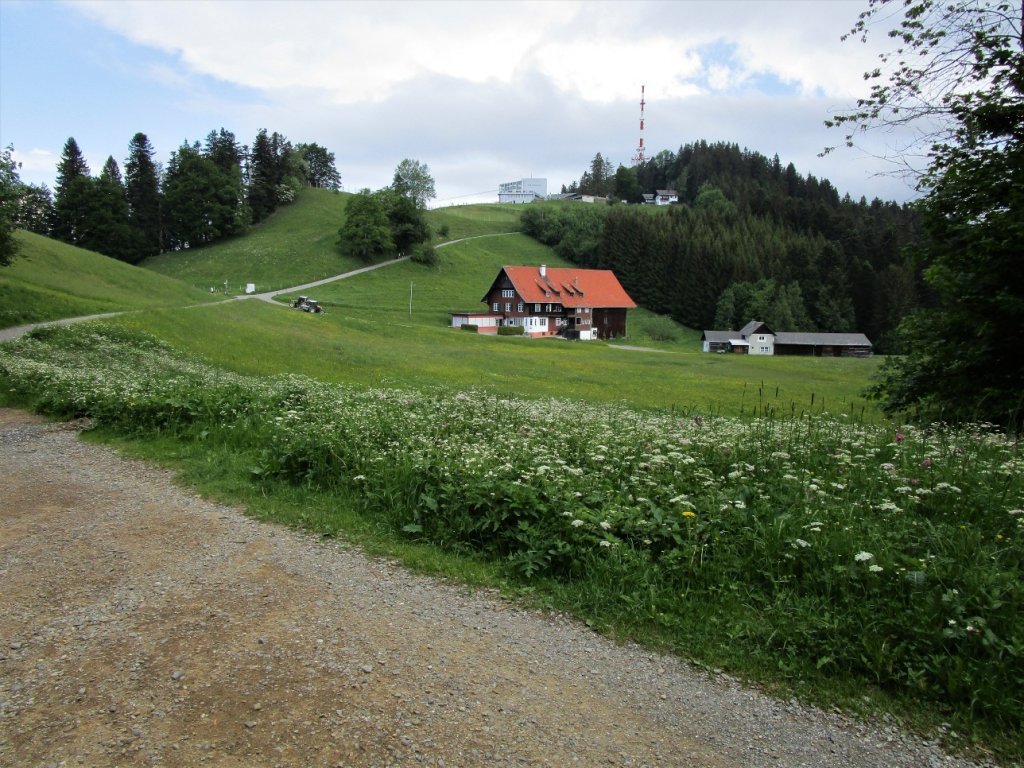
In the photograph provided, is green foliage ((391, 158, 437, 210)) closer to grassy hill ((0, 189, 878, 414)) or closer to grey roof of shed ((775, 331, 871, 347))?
grassy hill ((0, 189, 878, 414))

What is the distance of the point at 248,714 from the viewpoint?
3.97 metres

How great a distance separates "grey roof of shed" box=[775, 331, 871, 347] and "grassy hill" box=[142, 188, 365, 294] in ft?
226

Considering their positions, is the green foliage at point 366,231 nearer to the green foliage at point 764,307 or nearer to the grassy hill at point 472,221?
the grassy hill at point 472,221

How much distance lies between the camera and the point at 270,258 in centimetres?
9712

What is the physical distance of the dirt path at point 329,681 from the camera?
12.3 ft

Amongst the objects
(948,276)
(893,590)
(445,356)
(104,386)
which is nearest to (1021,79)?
(948,276)

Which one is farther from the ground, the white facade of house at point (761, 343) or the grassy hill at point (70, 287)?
the grassy hill at point (70, 287)

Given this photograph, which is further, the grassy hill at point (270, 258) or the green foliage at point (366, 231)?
the green foliage at point (366, 231)

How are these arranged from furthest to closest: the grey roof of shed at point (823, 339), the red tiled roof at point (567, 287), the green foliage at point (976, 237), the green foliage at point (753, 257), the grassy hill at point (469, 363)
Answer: the green foliage at point (753, 257), the grey roof of shed at point (823, 339), the red tiled roof at point (567, 287), the grassy hill at point (469, 363), the green foliage at point (976, 237)

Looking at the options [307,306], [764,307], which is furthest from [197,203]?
[764,307]

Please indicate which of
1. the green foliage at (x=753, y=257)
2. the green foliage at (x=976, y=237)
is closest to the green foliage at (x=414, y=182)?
the green foliage at (x=753, y=257)

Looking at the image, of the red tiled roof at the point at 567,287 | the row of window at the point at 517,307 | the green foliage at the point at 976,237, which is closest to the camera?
the green foliage at the point at 976,237

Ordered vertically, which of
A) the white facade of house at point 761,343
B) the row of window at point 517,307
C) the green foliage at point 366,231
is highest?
the green foliage at point 366,231

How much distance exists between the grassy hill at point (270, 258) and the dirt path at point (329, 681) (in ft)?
269
